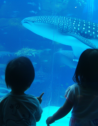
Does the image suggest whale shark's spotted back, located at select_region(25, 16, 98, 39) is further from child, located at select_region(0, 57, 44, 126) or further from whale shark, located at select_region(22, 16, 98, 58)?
child, located at select_region(0, 57, 44, 126)

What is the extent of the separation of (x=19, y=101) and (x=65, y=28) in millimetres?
2369

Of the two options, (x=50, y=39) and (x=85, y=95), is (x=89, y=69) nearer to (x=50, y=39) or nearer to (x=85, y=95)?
(x=85, y=95)

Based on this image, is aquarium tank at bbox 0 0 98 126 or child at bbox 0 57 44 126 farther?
aquarium tank at bbox 0 0 98 126

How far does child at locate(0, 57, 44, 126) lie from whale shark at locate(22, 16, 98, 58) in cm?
195

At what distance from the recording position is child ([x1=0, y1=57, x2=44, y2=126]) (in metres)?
0.74

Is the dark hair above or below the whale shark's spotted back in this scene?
above

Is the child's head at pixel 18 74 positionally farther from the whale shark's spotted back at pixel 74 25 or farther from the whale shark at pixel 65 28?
the whale shark's spotted back at pixel 74 25

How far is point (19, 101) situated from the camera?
762 mm

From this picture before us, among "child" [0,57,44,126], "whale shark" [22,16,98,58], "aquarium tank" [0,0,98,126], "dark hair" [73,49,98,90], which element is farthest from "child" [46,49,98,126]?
"whale shark" [22,16,98,58]

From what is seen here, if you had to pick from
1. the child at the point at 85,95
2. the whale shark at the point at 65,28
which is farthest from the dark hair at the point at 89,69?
the whale shark at the point at 65,28

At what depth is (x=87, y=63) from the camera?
80cm

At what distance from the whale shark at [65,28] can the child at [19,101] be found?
1948 millimetres

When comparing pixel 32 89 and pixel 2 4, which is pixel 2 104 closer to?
pixel 32 89

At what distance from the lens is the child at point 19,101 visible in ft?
2.43
